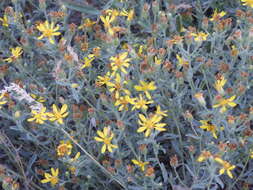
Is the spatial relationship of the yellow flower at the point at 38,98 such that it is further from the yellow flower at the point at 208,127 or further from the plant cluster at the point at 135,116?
the yellow flower at the point at 208,127

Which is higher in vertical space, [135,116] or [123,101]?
[123,101]

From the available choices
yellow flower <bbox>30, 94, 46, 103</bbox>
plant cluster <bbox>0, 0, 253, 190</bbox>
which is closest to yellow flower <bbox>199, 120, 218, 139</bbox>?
plant cluster <bbox>0, 0, 253, 190</bbox>

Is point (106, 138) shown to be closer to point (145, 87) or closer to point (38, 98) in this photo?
point (145, 87)

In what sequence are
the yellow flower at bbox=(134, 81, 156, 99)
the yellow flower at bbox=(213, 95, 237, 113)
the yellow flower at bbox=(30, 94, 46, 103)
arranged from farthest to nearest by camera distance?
the yellow flower at bbox=(30, 94, 46, 103)
the yellow flower at bbox=(134, 81, 156, 99)
the yellow flower at bbox=(213, 95, 237, 113)

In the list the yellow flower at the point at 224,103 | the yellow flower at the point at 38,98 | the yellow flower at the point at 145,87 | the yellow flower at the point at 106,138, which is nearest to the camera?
the yellow flower at the point at 224,103

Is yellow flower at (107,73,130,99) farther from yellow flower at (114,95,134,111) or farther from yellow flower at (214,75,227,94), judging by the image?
yellow flower at (214,75,227,94)

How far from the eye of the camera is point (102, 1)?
3.73 metres

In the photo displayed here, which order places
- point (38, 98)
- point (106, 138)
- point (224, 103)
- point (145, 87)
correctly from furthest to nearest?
point (38, 98)
point (145, 87)
point (106, 138)
point (224, 103)

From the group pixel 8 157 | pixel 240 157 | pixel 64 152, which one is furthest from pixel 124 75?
pixel 8 157

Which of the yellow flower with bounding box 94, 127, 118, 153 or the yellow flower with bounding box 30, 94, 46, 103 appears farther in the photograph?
the yellow flower with bounding box 30, 94, 46, 103

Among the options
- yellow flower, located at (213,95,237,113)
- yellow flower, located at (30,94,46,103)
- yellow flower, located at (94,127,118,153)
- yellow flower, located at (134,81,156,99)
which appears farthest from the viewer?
yellow flower, located at (30,94,46,103)

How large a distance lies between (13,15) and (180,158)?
1.50m

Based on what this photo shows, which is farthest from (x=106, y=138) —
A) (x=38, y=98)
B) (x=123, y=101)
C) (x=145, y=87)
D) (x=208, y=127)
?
(x=38, y=98)

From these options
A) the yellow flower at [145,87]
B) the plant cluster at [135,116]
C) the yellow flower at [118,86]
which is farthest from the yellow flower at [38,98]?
the yellow flower at [145,87]
